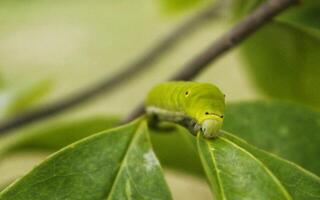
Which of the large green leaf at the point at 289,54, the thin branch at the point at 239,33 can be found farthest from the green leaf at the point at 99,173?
the large green leaf at the point at 289,54

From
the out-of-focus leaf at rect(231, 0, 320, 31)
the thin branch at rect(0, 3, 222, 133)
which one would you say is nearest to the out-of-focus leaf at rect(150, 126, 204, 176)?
the out-of-focus leaf at rect(231, 0, 320, 31)

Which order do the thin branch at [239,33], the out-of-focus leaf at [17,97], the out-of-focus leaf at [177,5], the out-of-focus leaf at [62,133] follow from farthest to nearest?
the out-of-focus leaf at [17,97] < the out-of-focus leaf at [177,5] < the out-of-focus leaf at [62,133] < the thin branch at [239,33]

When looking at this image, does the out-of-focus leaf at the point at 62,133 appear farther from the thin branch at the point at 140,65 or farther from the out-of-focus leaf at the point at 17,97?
the thin branch at the point at 140,65

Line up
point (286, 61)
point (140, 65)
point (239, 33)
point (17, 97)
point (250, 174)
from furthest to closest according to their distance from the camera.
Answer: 1. point (140, 65)
2. point (17, 97)
3. point (286, 61)
4. point (239, 33)
5. point (250, 174)

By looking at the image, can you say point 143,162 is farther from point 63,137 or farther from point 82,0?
point 82,0

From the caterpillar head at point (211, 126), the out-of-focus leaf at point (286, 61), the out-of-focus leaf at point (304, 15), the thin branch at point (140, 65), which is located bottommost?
the thin branch at point (140, 65)

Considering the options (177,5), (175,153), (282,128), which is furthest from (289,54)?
(177,5)

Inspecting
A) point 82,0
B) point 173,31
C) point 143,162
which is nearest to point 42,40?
point 82,0

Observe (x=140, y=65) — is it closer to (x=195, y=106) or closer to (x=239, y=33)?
(x=239, y=33)

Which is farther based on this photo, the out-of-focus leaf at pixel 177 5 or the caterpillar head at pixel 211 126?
the out-of-focus leaf at pixel 177 5
